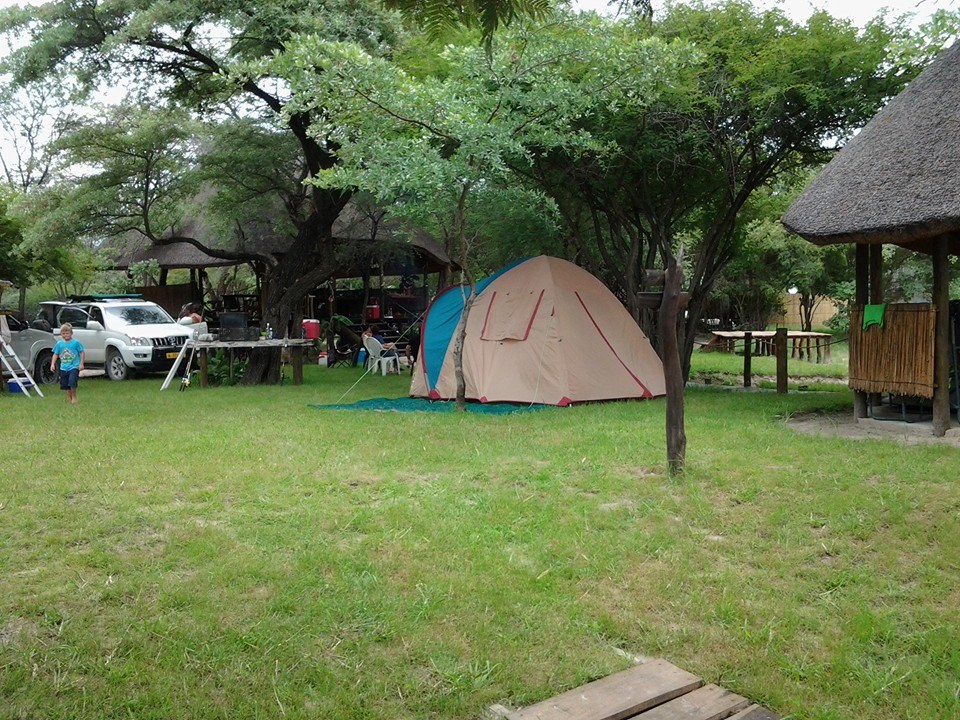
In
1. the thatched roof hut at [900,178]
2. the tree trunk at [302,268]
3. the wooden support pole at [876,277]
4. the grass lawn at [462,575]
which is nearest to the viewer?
the grass lawn at [462,575]

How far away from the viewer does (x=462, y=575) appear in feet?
14.9

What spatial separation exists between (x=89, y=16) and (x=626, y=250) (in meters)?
9.62

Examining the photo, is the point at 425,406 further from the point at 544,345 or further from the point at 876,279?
the point at 876,279

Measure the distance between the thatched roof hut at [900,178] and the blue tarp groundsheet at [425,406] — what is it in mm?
4091

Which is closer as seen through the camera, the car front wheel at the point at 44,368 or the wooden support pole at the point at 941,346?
the wooden support pole at the point at 941,346

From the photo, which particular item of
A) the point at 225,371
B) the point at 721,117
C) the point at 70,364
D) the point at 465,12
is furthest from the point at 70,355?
the point at 465,12

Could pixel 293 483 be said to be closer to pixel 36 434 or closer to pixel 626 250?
pixel 36 434

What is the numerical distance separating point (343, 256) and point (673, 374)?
11543 millimetres

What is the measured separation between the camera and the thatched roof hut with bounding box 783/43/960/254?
26.3 ft

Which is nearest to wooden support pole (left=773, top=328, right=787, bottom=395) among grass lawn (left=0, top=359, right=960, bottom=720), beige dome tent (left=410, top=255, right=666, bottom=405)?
beige dome tent (left=410, top=255, right=666, bottom=405)

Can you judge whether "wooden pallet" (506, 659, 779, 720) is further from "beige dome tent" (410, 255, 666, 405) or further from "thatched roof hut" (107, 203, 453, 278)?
"thatched roof hut" (107, 203, 453, 278)

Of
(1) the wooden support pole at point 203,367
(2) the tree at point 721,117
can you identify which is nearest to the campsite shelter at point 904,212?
(2) the tree at point 721,117

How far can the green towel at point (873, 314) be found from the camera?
8.99m

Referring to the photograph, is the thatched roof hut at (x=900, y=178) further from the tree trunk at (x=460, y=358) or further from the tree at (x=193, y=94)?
the tree at (x=193, y=94)
